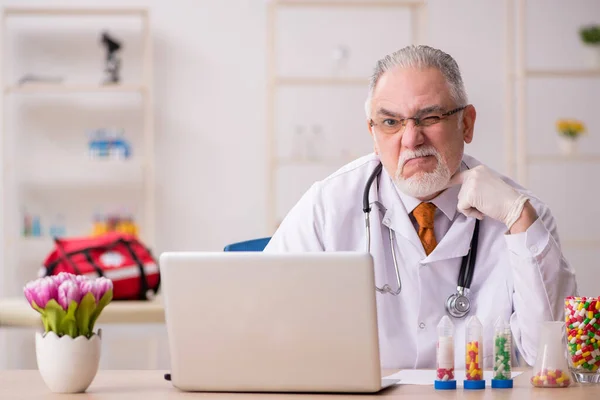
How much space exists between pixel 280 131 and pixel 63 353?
3656mm

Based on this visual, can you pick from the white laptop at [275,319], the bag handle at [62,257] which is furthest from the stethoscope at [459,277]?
the bag handle at [62,257]

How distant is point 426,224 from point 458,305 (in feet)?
0.77

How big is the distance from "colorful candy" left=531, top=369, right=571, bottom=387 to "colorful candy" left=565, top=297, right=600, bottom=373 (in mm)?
59

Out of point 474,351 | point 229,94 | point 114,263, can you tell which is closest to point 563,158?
point 229,94

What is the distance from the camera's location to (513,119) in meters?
5.01

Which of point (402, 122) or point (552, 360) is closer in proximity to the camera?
point (552, 360)

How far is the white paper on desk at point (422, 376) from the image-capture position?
156cm

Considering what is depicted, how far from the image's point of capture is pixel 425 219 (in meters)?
2.13

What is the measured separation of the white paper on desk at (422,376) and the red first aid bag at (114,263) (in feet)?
7.15

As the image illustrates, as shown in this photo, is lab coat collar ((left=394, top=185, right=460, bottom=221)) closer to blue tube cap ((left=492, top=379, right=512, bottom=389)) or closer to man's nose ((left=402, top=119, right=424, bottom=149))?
man's nose ((left=402, top=119, right=424, bottom=149))

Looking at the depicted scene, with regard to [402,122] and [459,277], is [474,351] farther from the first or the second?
[402,122]

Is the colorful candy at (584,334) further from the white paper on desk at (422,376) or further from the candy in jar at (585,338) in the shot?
the white paper on desk at (422,376)

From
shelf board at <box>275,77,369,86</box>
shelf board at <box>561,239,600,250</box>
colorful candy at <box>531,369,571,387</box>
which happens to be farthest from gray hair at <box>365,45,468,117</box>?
shelf board at <box>561,239,600,250</box>

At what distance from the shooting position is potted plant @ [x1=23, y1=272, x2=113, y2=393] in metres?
1.52
